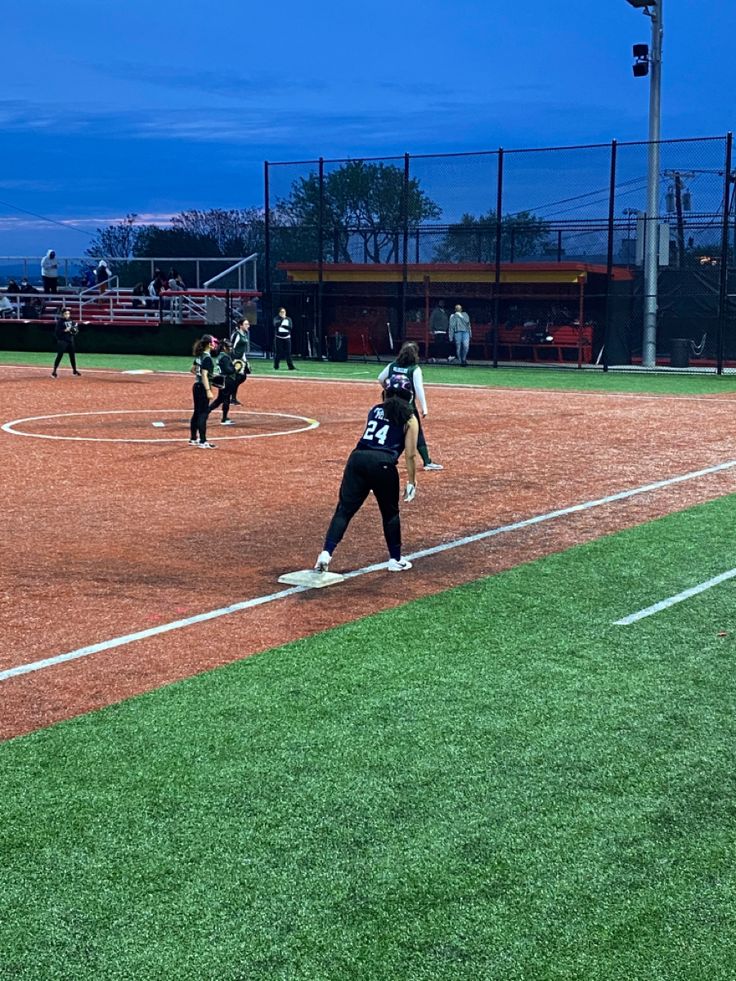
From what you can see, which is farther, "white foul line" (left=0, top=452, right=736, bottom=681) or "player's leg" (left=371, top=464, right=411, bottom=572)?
"player's leg" (left=371, top=464, right=411, bottom=572)

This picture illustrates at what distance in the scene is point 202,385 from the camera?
18.8 metres

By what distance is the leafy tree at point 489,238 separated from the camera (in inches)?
1678

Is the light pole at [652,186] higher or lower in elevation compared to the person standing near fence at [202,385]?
higher

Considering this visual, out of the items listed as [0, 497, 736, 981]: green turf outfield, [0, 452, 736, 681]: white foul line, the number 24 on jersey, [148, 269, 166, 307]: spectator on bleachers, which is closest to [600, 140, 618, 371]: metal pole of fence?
[148, 269, 166, 307]: spectator on bleachers

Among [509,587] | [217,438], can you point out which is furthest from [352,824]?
[217,438]

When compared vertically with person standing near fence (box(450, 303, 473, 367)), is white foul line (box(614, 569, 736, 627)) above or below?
below

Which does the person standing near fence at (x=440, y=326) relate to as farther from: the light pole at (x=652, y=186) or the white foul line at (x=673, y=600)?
the white foul line at (x=673, y=600)

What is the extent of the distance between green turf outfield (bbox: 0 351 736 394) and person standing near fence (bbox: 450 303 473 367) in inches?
25.7

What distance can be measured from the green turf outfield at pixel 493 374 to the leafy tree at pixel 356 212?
15.4ft

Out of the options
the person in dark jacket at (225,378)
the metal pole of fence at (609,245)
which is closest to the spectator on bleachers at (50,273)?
the metal pole of fence at (609,245)

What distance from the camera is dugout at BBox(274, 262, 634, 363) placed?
42375mm

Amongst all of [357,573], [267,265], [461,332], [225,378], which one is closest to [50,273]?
[267,265]

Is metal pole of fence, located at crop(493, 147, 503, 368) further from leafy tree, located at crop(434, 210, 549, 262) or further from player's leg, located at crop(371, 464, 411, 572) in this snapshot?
player's leg, located at crop(371, 464, 411, 572)

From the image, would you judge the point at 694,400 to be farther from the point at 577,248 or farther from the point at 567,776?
the point at 567,776
